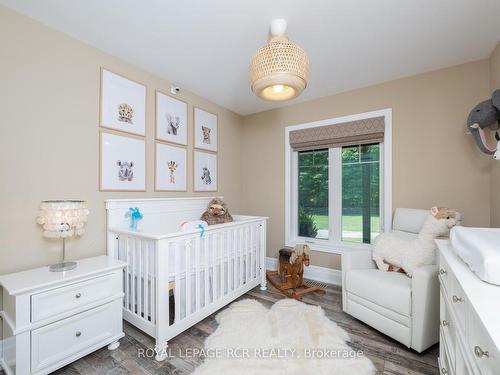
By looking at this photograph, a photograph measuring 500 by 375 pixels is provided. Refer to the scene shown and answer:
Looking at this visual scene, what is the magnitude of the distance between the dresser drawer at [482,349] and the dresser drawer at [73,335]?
1.98 meters

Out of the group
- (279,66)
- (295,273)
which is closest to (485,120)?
(279,66)

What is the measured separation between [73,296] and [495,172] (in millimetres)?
3314

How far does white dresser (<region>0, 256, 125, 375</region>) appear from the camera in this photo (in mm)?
1337

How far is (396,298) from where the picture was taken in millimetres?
1709

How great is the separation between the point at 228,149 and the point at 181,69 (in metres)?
1.30

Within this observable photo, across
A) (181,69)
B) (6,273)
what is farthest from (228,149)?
(6,273)

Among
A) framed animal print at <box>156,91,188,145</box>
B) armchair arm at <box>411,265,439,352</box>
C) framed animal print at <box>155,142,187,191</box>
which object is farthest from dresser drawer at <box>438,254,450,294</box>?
framed animal print at <box>156,91,188,145</box>

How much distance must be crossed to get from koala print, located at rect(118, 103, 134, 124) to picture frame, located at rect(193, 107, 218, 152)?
794 mm

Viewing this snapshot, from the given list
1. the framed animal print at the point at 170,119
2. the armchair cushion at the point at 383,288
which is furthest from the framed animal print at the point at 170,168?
the armchair cushion at the point at 383,288

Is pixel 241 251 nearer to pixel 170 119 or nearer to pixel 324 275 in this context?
pixel 324 275

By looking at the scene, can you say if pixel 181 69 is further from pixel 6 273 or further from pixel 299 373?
pixel 299 373

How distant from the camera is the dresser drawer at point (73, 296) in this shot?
1396 mm

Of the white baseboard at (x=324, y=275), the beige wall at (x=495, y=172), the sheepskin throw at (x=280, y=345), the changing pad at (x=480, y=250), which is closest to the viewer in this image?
the changing pad at (x=480, y=250)

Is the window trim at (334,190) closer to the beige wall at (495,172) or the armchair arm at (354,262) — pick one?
the armchair arm at (354,262)
